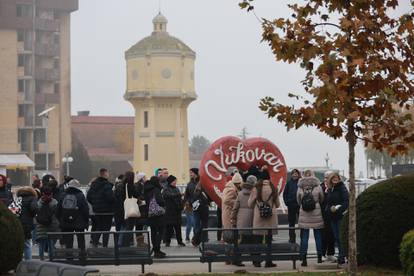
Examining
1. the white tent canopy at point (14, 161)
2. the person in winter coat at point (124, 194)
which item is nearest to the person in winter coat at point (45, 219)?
the person in winter coat at point (124, 194)

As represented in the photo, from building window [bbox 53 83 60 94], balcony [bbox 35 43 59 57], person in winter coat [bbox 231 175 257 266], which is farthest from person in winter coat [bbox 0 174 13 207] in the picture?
building window [bbox 53 83 60 94]

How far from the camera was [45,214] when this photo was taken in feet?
73.7

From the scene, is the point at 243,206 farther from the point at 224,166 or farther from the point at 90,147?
the point at 90,147

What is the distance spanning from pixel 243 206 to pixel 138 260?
2.48 metres

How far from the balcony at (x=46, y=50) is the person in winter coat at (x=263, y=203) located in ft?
258

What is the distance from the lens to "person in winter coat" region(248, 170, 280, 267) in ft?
69.5

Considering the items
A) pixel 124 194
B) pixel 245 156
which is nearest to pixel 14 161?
pixel 245 156

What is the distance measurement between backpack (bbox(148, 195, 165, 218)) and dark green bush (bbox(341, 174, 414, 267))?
576 cm

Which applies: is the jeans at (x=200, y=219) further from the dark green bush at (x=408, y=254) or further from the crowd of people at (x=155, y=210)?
the dark green bush at (x=408, y=254)

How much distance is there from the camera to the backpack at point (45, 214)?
22422 millimetres

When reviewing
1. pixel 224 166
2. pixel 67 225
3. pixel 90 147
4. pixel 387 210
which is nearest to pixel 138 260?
pixel 67 225

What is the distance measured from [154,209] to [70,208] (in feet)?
9.17

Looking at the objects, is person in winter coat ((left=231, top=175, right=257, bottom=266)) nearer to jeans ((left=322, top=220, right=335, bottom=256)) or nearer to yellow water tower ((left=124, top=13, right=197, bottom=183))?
jeans ((left=322, top=220, right=335, bottom=256))

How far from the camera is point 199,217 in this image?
1077 inches
